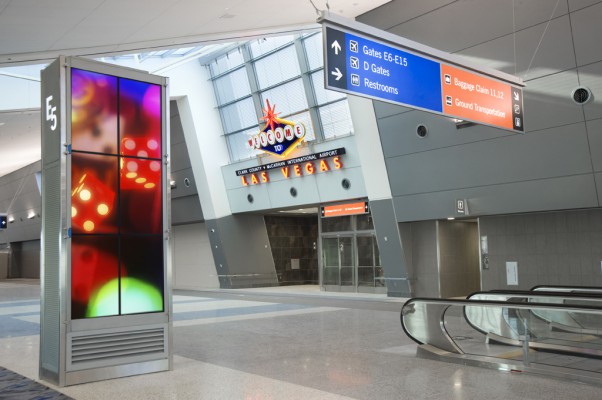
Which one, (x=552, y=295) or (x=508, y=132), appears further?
(x=508, y=132)

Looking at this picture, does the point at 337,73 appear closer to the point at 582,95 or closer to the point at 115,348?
the point at 115,348

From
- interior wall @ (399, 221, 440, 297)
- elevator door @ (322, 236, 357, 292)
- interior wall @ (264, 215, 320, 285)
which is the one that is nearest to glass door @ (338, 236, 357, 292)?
elevator door @ (322, 236, 357, 292)

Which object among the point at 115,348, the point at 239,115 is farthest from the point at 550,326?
the point at 239,115

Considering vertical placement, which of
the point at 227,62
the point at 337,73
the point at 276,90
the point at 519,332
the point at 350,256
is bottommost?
the point at 519,332

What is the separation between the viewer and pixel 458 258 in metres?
19.7

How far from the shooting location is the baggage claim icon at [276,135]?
72.1 feet

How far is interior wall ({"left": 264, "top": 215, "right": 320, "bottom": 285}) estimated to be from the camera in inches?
1109

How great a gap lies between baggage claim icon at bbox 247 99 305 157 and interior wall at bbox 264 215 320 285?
5649 millimetres

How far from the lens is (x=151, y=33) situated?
12742 millimetres

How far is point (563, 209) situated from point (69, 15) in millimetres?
11932

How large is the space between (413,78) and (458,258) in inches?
492

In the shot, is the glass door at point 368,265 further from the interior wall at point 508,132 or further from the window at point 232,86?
the window at point 232,86

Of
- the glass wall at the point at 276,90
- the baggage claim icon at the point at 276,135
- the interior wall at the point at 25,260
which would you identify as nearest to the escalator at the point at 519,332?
the glass wall at the point at 276,90

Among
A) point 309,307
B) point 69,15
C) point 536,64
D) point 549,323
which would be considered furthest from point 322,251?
point 549,323
